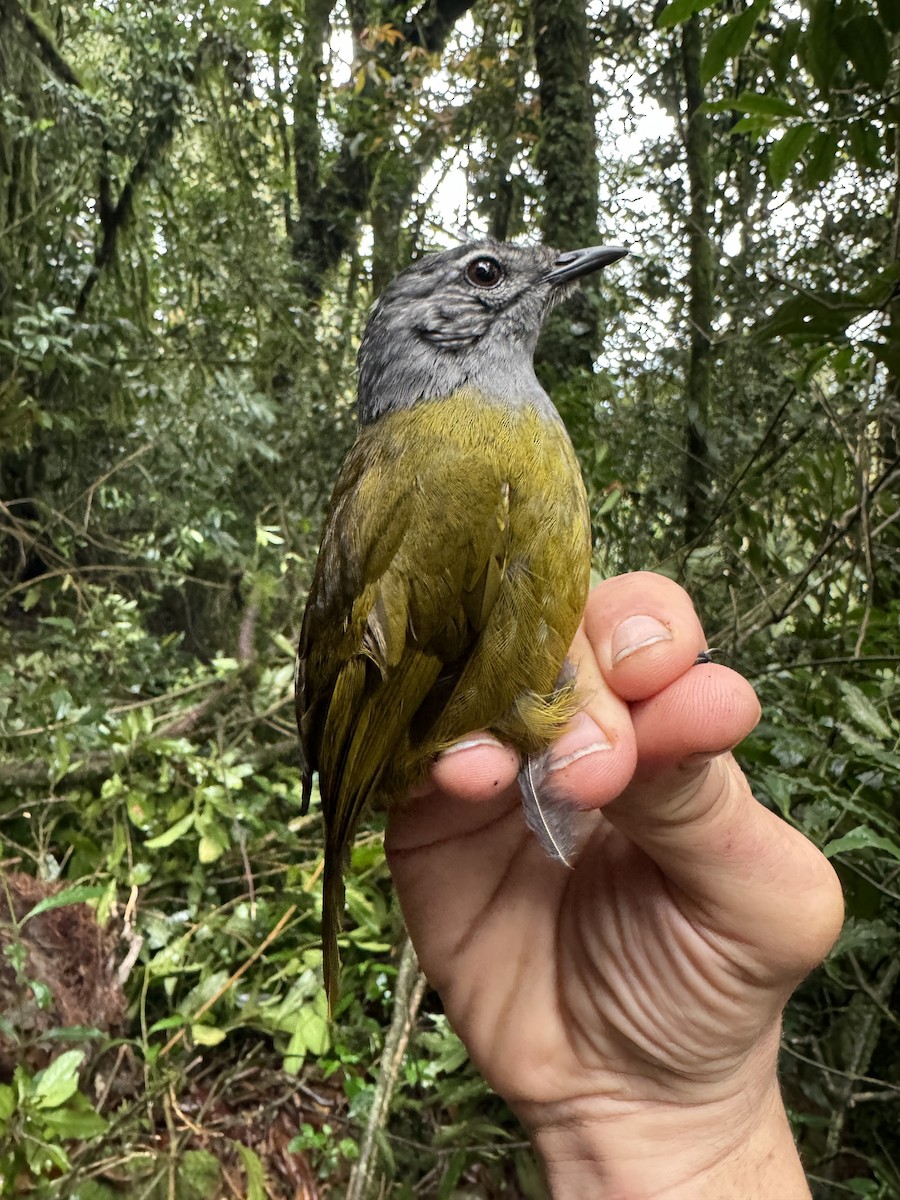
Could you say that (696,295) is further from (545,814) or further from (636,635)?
(545,814)

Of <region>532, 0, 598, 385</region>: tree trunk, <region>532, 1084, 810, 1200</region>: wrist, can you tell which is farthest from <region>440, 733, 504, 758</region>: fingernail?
<region>532, 0, 598, 385</region>: tree trunk

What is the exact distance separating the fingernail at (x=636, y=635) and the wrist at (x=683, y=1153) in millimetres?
770

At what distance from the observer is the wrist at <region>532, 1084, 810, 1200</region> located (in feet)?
4.11

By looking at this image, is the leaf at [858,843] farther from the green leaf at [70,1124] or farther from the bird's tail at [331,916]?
the green leaf at [70,1124]

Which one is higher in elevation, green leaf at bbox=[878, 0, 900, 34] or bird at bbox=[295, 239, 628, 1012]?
green leaf at bbox=[878, 0, 900, 34]

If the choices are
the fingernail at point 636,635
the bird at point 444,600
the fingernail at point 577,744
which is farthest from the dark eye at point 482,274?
the fingernail at point 577,744

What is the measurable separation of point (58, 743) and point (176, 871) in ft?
2.37

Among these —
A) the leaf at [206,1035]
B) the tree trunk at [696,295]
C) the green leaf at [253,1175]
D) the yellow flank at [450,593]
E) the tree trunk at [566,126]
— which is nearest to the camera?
the yellow flank at [450,593]

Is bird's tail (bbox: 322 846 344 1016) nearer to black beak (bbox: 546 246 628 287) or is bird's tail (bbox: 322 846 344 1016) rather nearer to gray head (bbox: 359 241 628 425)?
gray head (bbox: 359 241 628 425)

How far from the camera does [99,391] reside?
3498 millimetres

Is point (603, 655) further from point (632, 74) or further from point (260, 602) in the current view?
point (632, 74)

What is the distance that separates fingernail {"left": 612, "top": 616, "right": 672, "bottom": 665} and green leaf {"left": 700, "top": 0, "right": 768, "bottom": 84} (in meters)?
0.85

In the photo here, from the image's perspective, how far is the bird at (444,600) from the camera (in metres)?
1.18

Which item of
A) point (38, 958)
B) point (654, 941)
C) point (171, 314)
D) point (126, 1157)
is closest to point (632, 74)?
point (171, 314)
